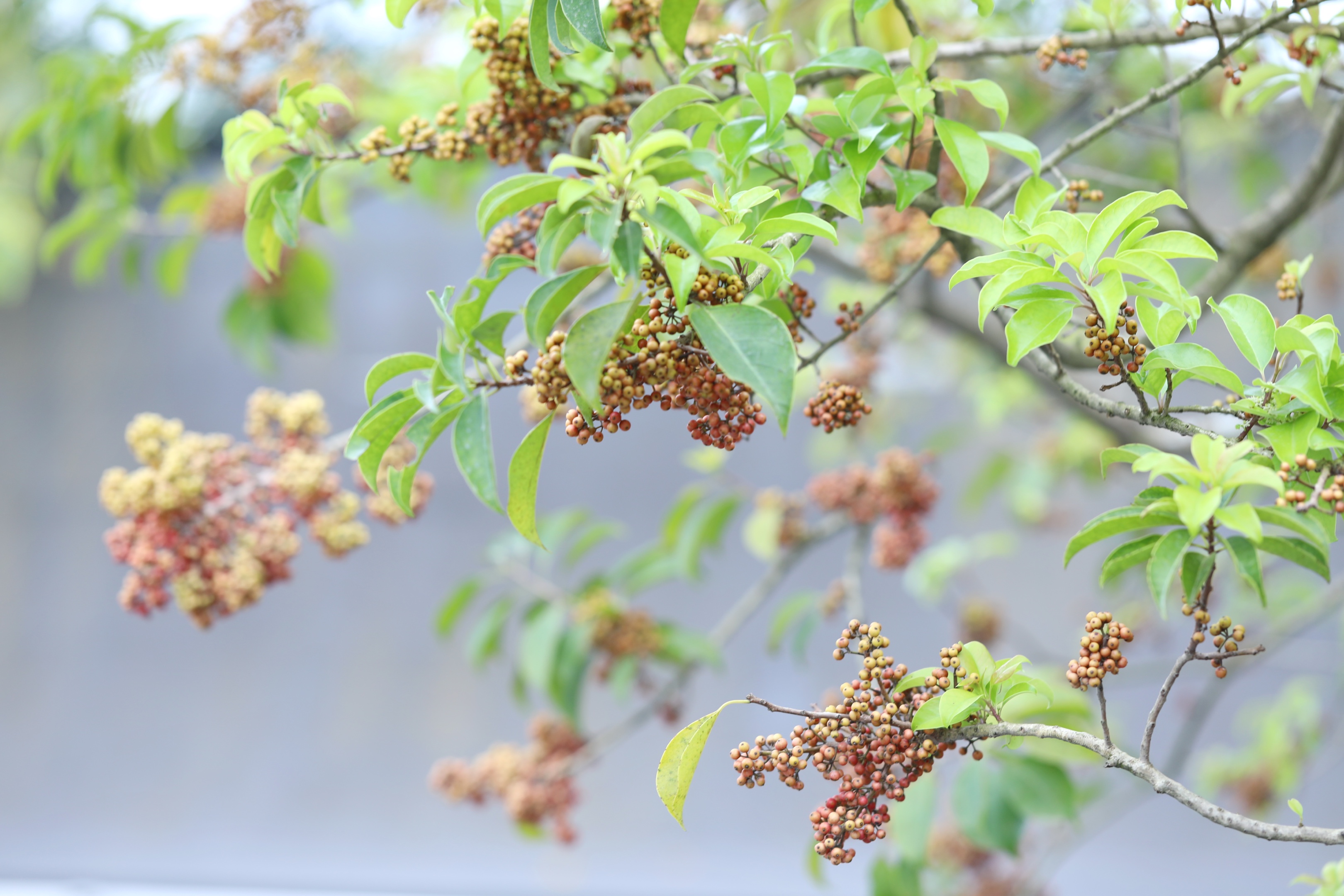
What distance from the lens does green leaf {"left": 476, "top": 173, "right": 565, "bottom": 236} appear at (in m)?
0.42

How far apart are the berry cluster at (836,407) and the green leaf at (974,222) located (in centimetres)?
10

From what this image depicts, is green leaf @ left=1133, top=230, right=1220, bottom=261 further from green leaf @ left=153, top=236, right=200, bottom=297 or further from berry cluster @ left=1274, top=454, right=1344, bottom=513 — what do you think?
green leaf @ left=153, top=236, right=200, bottom=297

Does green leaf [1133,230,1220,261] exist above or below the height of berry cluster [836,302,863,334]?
below

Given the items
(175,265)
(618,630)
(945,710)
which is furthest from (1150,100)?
(175,265)

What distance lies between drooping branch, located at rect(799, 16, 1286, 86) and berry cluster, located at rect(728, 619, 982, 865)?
0.38 meters

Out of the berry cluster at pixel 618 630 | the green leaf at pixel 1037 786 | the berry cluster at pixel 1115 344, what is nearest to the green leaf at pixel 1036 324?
the berry cluster at pixel 1115 344

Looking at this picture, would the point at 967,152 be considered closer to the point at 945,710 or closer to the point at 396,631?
the point at 945,710

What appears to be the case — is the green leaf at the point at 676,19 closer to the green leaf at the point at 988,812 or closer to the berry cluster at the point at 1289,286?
the berry cluster at the point at 1289,286

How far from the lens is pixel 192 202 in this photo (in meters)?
1.21

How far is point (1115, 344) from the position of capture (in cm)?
46

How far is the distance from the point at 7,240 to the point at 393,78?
3.25 feet

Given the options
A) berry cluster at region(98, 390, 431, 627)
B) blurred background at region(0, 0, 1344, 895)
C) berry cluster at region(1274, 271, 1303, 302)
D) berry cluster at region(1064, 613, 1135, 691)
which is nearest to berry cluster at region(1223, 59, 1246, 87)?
berry cluster at region(1274, 271, 1303, 302)

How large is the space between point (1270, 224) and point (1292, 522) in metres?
0.52

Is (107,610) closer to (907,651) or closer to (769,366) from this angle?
(907,651)
